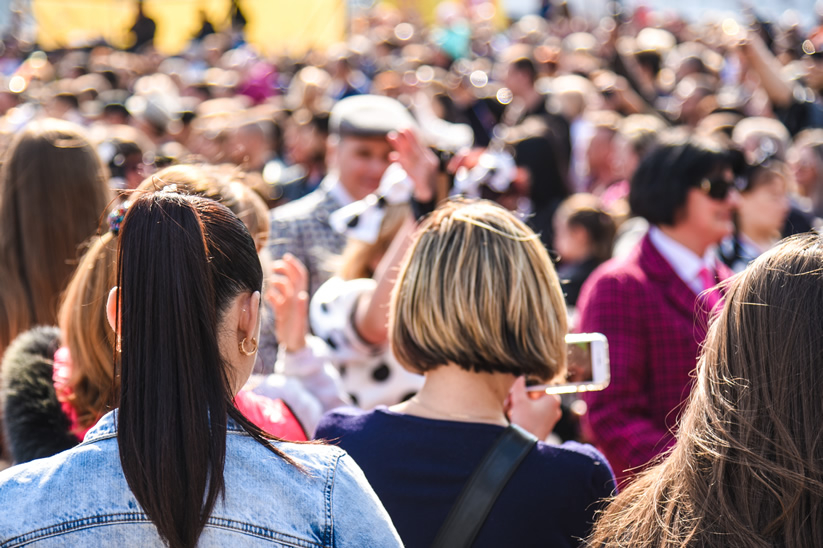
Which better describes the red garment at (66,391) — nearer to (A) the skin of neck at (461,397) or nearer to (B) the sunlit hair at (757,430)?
(A) the skin of neck at (461,397)

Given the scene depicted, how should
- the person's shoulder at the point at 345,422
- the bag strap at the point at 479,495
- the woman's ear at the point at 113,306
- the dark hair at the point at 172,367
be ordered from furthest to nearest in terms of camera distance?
1. the person's shoulder at the point at 345,422
2. the bag strap at the point at 479,495
3. the woman's ear at the point at 113,306
4. the dark hair at the point at 172,367

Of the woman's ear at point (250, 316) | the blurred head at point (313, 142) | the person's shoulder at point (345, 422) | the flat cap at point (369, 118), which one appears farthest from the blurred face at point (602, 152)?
the woman's ear at point (250, 316)

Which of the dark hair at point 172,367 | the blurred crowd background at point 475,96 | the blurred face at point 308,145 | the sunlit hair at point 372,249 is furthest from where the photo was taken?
the blurred face at point 308,145

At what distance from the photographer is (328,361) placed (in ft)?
10.1

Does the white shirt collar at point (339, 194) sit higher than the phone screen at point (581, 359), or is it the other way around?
the white shirt collar at point (339, 194)

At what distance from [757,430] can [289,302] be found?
181cm

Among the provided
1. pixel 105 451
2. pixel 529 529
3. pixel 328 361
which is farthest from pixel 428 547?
pixel 328 361

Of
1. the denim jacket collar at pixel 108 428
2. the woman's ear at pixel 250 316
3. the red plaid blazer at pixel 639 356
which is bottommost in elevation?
the red plaid blazer at pixel 639 356

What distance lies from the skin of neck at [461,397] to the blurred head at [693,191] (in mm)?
1293

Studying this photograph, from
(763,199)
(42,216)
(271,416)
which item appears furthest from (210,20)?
(271,416)

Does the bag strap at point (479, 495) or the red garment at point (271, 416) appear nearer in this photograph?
the bag strap at point (479, 495)

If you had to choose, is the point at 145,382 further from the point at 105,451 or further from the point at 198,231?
the point at 198,231

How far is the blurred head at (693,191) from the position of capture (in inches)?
119

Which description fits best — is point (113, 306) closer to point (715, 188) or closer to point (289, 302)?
point (289, 302)
